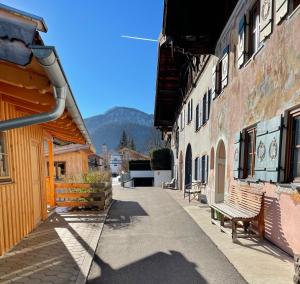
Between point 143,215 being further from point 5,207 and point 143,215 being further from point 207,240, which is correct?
point 5,207

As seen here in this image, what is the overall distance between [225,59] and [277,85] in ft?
10.7

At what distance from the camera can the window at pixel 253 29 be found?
5488 millimetres

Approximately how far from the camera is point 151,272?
3.50 metres

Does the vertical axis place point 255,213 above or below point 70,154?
below

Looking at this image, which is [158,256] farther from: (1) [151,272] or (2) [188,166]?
(2) [188,166]

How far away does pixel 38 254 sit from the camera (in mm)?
4121

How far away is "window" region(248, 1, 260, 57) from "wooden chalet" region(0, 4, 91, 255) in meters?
4.54

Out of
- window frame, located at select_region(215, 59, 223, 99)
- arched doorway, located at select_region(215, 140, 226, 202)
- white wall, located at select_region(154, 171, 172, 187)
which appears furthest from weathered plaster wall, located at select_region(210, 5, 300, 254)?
white wall, located at select_region(154, 171, 172, 187)

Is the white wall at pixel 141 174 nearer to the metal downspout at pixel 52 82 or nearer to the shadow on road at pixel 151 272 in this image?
the shadow on road at pixel 151 272

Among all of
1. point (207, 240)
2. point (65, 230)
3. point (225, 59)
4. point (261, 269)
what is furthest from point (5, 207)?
point (225, 59)

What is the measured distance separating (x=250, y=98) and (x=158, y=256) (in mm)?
4051

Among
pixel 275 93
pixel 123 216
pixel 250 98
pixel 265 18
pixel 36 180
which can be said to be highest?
pixel 265 18

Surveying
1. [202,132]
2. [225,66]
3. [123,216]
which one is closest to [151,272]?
[123,216]

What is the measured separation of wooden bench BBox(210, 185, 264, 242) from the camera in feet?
15.1
